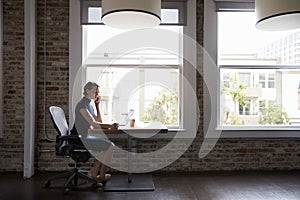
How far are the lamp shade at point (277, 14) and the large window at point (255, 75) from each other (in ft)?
4.30

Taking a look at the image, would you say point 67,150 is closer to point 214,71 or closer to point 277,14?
point 214,71

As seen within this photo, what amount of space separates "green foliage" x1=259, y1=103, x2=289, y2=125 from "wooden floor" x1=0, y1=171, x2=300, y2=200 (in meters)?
0.85

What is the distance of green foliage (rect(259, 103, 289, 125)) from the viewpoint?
5.54 meters

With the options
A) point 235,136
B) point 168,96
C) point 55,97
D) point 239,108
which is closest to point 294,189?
point 235,136

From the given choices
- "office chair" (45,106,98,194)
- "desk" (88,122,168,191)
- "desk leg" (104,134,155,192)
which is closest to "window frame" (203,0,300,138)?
"desk" (88,122,168,191)

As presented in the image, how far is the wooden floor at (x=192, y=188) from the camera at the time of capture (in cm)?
396

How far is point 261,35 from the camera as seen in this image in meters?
5.60

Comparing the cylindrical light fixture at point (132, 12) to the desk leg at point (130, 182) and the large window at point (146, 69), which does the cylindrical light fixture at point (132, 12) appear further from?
the desk leg at point (130, 182)

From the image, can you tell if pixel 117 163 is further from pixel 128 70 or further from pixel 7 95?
pixel 7 95

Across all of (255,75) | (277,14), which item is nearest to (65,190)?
(277,14)

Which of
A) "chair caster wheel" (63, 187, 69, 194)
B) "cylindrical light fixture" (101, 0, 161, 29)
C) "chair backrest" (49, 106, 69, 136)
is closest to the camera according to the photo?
"cylindrical light fixture" (101, 0, 161, 29)

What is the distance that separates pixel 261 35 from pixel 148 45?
190cm

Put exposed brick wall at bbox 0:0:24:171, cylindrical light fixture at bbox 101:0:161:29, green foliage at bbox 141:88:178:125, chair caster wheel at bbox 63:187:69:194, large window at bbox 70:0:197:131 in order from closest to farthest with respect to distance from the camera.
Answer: cylindrical light fixture at bbox 101:0:161:29
chair caster wheel at bbox 63:187:69:194
exposed brick wall at bbox 0:0:24:171
large window at bbox 70:0:197:131
green foliage at bbox 141:88:178:125

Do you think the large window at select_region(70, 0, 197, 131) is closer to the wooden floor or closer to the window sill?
the window sill
